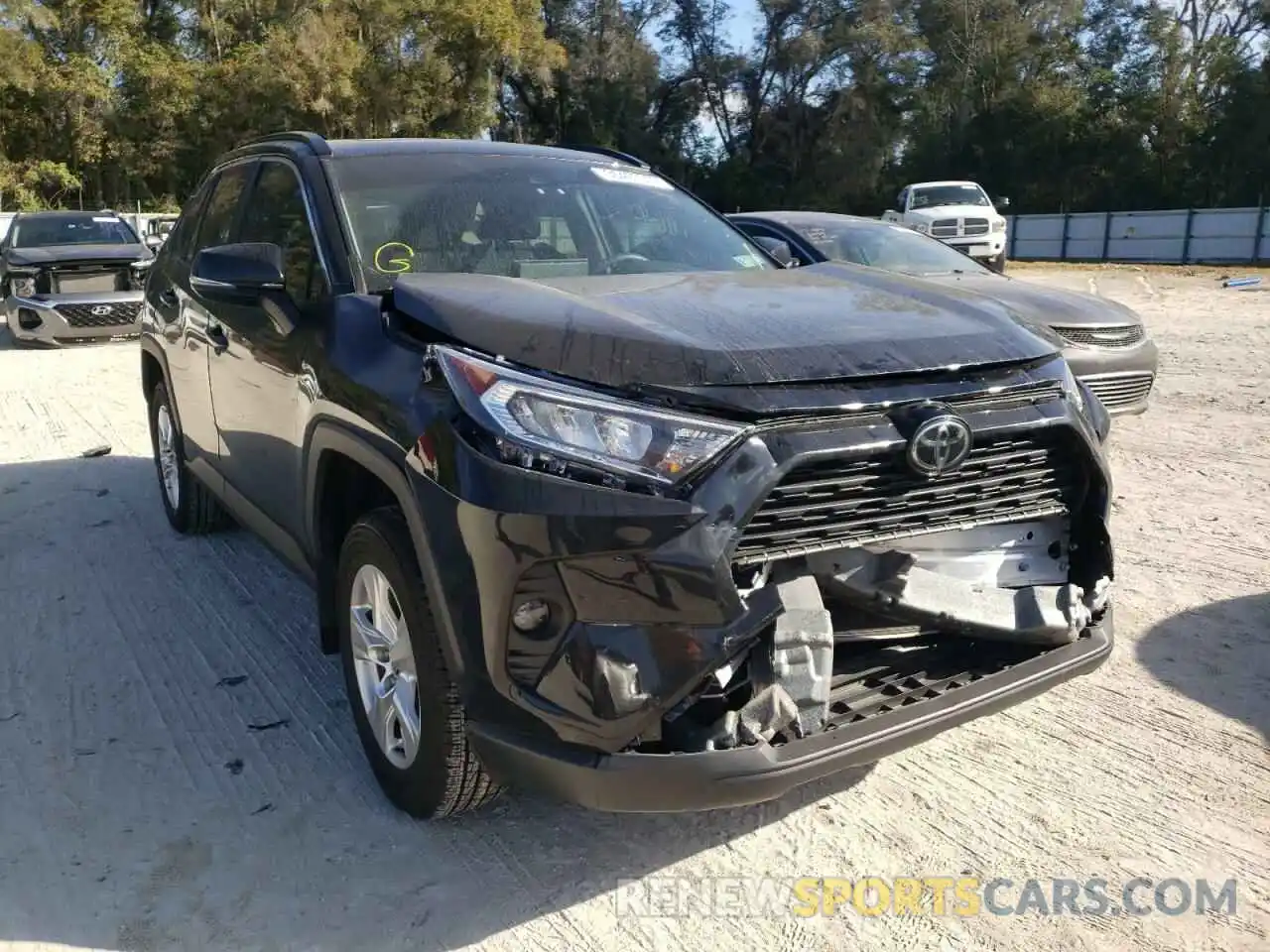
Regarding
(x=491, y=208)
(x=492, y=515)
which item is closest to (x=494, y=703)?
(x=492, y=515)

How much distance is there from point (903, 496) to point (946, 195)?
2227 centimetres

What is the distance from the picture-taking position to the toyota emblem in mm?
2418

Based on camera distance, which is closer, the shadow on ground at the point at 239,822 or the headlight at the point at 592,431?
the headlight at the point at 592,431

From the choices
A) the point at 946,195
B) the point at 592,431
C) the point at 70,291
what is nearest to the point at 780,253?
the point at 592,431

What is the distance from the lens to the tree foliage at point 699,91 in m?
33.7

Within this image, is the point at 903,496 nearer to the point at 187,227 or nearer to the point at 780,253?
the point at 780,253

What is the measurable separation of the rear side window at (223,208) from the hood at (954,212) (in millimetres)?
18971

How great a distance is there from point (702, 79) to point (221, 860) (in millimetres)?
49936

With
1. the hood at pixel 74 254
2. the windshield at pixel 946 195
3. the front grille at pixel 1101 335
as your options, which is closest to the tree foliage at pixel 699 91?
the windshield at pixel 946 195

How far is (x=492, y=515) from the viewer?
2.27 metres

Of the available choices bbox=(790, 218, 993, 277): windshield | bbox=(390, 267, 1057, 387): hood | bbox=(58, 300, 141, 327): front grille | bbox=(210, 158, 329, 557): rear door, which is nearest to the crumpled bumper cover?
bbox=(390, 267, 1057, 387): hood

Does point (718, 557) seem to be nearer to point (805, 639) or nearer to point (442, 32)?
point (805, 639)

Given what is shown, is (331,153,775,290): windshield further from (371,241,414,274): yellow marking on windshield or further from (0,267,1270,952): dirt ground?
(0,267,1270,952): dirt ground

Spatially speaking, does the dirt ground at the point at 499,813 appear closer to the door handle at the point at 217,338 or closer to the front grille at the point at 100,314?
the door handle at the point at 217,338
